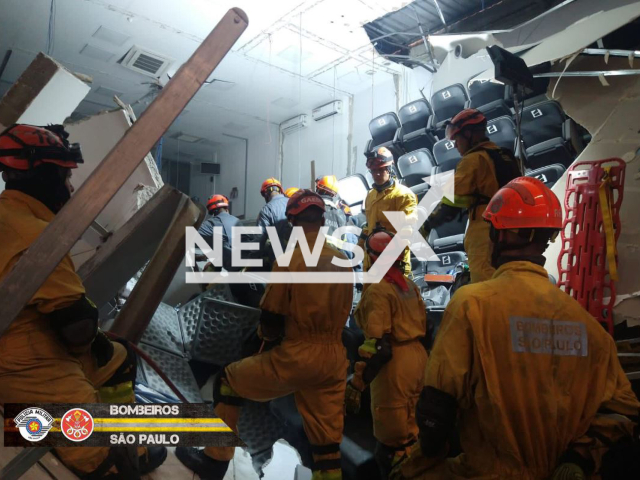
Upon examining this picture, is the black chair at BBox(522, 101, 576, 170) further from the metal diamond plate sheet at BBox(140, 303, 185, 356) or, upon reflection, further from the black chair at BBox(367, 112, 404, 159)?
the metal diamond plate sheet at BBox(140, 303, 185, 356)

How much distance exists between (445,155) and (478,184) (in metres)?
2.61

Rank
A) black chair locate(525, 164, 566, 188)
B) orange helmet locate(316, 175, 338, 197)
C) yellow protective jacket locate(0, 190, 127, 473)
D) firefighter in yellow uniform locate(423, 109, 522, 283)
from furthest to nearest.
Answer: orange helmet locate(316, 175, 338, 197) < black chair locate(525, 164, 566, 188) < firefighter in yellow uniform locate(423, 109, 522, 283) < yellow protective jacket locate(0, 190, 127, 473)

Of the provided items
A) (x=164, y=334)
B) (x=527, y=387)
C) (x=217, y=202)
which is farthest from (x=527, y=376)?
(x=217, y=202)

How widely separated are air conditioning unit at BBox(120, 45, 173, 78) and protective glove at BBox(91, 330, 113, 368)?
6506 mm

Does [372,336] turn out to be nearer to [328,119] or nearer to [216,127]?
[328,119]

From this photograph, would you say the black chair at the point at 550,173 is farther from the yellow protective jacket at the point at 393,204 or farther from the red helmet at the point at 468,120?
the red helmet at the point at 468,120

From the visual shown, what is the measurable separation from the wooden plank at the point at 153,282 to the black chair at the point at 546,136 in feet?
11.8

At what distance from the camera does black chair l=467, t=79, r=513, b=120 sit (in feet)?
16.5

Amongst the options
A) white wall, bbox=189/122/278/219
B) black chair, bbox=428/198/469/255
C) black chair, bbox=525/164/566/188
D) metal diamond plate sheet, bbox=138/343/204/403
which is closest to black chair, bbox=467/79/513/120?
black chair, bbox=525/164/566/188

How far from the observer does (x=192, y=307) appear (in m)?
3.66

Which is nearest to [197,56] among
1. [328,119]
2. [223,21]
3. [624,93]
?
[223,21]

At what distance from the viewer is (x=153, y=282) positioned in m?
2.47

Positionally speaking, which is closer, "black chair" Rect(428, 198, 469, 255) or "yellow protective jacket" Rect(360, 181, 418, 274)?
"yellow protective jacket" Rect(360, 181, 418, 274)

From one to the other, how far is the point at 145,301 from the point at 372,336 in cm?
134
